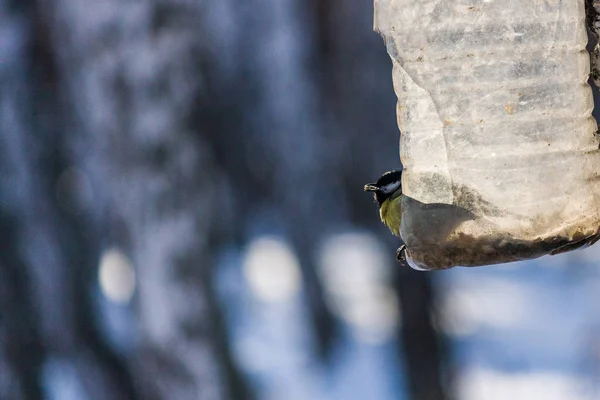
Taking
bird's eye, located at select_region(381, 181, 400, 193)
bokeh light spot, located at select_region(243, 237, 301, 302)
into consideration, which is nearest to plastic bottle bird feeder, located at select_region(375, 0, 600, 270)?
bird's eye, located at select_region(381, 181, 400, 193)

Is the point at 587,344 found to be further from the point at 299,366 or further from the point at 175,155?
the point at 175,155

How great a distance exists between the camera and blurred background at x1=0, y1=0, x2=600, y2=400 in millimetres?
5664

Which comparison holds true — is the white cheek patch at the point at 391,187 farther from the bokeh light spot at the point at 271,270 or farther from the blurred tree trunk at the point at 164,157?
the bokeh light spot at the point at 271,270

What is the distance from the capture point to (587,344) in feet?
20.7

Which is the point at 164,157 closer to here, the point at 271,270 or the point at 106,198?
the point at 106,198

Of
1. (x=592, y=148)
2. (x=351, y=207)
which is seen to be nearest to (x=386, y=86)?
(x=351, y=207)

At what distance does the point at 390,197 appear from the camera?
2.67 meters

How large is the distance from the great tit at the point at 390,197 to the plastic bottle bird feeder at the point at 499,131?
0.64m

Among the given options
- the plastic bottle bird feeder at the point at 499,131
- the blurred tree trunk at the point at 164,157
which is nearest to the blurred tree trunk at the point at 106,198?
the blurred tree trunk at the point at 164,157

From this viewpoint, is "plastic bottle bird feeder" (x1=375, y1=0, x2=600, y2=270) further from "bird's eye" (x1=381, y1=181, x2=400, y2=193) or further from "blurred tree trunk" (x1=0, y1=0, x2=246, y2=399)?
"blurred tree trunk" (x1=0, y1=0, x2=246, y2=399)

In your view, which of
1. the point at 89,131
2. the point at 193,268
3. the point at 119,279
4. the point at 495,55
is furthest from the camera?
the point at 119,279

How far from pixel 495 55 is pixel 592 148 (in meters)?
0.30

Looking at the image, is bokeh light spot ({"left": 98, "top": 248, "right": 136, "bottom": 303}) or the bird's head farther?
bokeh light spot ({"left": 98, "top": 248, "right": 136, "bottom": 303})

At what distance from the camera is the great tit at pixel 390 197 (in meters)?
2.57
